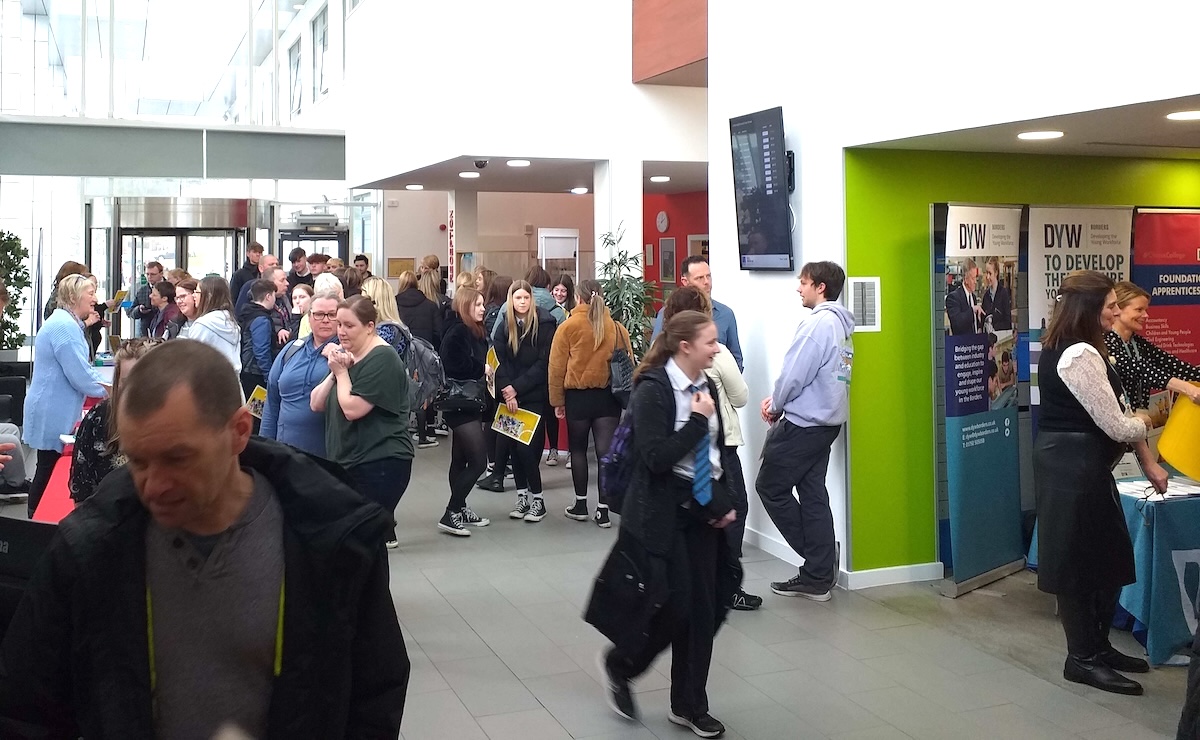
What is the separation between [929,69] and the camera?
523cm

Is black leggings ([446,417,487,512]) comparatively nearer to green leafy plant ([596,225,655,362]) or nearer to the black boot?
green leafy plant ([596,225,655,362])

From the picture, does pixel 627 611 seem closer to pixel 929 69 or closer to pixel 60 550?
pixel 60 550

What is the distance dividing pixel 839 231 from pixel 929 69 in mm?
981

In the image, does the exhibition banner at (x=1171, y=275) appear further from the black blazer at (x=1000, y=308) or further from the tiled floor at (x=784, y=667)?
the tiled floor at (x=784, y=667)

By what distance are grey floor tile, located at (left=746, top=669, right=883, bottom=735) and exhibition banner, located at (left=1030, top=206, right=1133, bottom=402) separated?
8.81ft

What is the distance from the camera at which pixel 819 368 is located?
5.61 metres

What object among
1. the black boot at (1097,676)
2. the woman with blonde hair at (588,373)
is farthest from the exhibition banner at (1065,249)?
the woman with blonde hair at (588,373)

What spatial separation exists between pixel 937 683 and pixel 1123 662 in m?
0.82

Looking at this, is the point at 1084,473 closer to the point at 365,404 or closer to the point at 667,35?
the point at 365,404

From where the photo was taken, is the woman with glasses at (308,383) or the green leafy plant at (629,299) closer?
the woman with glasses at (308,383)

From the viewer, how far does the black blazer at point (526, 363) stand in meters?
7.49

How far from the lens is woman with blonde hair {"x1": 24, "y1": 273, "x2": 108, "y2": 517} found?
6.59m

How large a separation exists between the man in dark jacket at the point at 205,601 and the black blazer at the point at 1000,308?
4.93m

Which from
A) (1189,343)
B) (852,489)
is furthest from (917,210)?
(1189,343)
